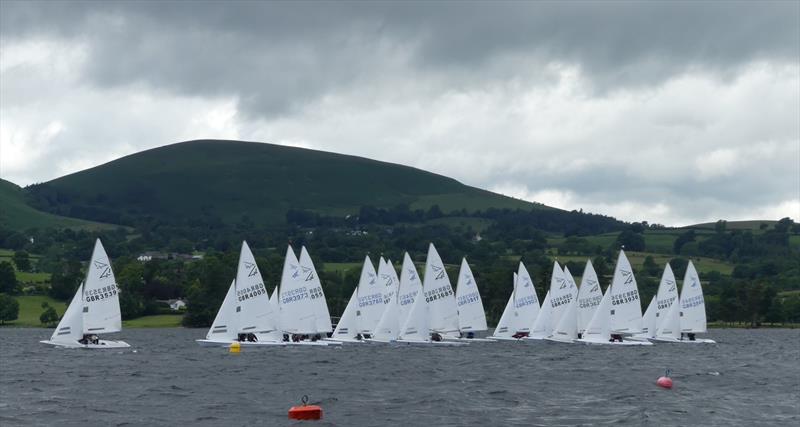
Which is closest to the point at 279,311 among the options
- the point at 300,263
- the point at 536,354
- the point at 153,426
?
the point at 300,263

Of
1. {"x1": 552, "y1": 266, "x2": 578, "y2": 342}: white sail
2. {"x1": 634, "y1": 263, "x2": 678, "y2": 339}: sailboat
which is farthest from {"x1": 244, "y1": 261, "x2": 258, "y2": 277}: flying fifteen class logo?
{"x1": 634, "y1": 263, "x2": 678, "y2": 339}: sailboat

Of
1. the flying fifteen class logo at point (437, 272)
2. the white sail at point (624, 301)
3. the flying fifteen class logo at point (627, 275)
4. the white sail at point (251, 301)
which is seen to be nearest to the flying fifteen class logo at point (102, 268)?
the white sail at point (251, 301)

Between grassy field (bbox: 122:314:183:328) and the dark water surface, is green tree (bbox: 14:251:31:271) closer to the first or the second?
grassy field (bbox: 122:314:183:328)

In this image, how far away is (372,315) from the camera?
103 m

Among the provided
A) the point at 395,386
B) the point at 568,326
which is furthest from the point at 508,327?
the point at 395,386

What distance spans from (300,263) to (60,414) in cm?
4741

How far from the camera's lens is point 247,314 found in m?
91.9

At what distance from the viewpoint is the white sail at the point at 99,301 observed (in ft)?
287

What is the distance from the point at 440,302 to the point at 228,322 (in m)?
17.9

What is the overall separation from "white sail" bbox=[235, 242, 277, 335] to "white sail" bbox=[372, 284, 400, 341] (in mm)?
9531

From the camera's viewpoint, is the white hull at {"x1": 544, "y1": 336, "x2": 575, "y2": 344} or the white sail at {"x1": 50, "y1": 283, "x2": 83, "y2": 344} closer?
the white sail at {"x1": 50, "y1": 283, "x2": 83, "y2": 344}

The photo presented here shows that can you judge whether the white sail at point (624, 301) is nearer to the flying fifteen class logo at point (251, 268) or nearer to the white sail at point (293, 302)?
the white sail at point (293, 302)

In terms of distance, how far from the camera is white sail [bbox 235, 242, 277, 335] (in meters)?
91.6

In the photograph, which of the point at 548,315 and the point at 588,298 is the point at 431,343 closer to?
the point at 548,315
